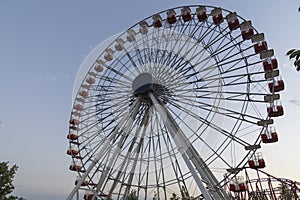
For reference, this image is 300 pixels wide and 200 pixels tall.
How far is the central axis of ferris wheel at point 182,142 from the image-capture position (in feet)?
46.1

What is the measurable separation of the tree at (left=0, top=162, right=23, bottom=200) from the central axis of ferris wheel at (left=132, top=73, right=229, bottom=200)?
9578mm

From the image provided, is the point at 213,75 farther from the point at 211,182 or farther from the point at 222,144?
the point at 211,182

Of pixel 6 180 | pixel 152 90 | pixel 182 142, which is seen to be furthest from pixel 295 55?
pixel 6 180

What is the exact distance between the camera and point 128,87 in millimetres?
19047

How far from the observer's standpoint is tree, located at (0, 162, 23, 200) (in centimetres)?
1875

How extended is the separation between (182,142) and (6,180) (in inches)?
456

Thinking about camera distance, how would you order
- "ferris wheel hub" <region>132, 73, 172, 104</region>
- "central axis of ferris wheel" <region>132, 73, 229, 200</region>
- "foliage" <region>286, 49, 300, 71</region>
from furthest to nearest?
"ferris wheel hub" <region>132, 73, 172, 104</region>
"central axis of ferris wheel" <region>132, 73, 229, 200</region>
"foliage" <region>286, 49, 300, 71</region>

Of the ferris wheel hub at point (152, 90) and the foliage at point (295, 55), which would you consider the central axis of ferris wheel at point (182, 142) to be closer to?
the ferris wheel hub at point (152, 90)

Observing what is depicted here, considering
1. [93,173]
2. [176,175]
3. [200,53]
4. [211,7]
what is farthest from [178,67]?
[93,173]

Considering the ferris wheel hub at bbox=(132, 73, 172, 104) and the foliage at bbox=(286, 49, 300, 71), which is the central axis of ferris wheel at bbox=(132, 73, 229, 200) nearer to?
the ferris wheel hub at bbox=(132, 73, 172, 104)

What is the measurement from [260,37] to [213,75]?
11.4 feet

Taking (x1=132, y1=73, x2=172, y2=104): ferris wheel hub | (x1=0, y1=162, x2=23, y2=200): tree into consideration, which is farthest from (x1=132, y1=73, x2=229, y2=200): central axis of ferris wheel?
(x1=0, y1=162, x2=23, y2=200): tree

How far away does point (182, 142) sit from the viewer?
606 inches

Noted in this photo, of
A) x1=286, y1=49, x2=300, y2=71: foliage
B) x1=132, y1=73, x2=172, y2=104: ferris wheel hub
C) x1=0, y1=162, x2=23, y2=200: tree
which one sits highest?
x1=132, y1=73, x2=172, y2=104: ferris wheel hub
